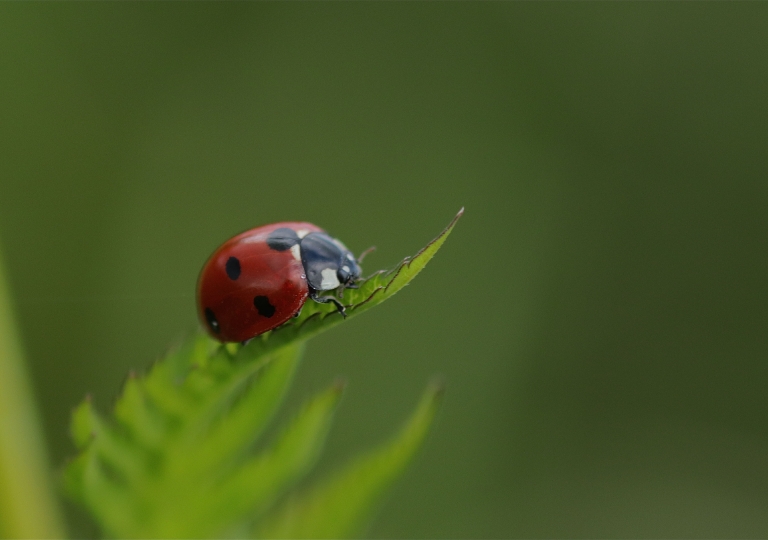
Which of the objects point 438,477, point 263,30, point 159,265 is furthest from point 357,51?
point 438,477

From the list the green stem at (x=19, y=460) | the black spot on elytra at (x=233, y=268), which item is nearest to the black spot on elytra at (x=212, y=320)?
the black spot on elytra at (x=233, y=268)

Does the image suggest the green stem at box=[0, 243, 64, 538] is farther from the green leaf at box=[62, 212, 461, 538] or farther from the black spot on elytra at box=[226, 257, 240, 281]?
the black spot on elytra at box=[226, 257, 240, 281]

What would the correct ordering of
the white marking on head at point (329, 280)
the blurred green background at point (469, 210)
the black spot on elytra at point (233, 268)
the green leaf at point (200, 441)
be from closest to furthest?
the green leaf at point (200, 441) < the black spot on elytra at point (233, 268) < the white marking on head at point (329, 280) < the blurred green background at point (469, 210)

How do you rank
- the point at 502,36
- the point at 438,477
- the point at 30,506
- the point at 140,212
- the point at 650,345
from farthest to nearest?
the point at 502,36 → the point at 650,345 → the point at 140,212 → the point at 438,477 → the point at 30,506

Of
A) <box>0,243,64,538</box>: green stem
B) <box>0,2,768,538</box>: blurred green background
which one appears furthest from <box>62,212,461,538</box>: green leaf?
<box>0,2,768,538</box>: blurred green background

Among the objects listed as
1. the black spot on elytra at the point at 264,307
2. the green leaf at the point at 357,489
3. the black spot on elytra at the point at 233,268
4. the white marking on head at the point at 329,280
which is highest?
the black spot on elytra at the point at 233,268

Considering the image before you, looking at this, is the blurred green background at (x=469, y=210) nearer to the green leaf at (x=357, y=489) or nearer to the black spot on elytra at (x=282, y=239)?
the black spot on elytra at (x=282, y=239)

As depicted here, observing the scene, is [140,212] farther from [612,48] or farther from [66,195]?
[612,48]
